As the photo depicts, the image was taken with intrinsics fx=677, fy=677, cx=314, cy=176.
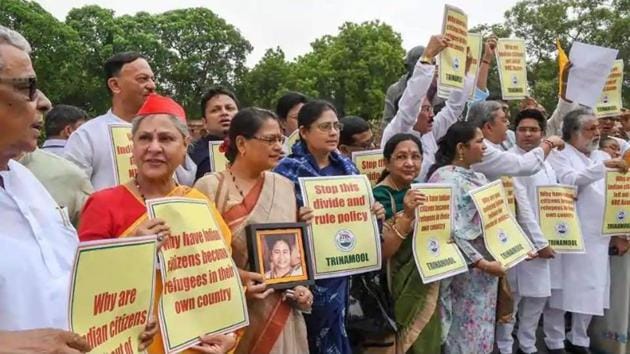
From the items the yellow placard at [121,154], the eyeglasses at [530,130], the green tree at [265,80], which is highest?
the green tree at [265,80]

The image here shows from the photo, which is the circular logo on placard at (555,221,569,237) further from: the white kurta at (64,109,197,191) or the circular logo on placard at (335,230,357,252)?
the white kurta at (64,109,197,191)

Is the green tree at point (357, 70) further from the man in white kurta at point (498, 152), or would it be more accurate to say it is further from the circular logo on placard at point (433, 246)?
the circular logo on placard at point (433, 246)

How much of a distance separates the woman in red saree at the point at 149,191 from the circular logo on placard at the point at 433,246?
172cm

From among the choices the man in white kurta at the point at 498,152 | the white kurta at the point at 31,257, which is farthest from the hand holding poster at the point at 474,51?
the white kurta at the point at 31,257

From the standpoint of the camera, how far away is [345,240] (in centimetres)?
371

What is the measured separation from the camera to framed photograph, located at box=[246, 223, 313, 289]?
311 centimetres

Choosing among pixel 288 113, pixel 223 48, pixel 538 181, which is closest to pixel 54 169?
pixel 288 113

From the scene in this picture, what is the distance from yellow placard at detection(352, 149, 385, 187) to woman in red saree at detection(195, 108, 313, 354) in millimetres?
1319

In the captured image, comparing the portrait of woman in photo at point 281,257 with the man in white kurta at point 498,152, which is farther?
the man in white kurta at point 498,152

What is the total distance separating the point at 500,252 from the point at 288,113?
Result: 204cm

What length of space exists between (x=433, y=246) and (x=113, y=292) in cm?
265

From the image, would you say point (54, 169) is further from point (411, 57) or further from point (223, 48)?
point (223, 48)

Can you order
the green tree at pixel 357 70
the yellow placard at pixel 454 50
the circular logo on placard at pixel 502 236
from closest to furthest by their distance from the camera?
the circular logo on placard at pixel 502 236, the yellow placard at pixel 454 50, the green tree at pixel 357 70

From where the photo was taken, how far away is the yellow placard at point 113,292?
6.14 ft
